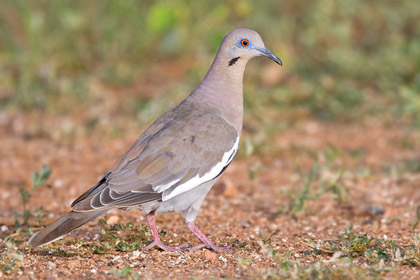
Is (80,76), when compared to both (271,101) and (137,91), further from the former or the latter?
(271,101)

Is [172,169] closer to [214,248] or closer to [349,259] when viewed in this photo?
[214,248]

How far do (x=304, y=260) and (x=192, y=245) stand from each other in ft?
2.98

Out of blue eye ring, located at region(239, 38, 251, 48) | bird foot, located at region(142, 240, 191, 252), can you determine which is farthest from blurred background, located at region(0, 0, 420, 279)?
blue eye ring, located at region(239, 38, 251, 48)

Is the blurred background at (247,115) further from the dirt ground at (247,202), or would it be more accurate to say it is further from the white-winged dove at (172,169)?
the white-winged dove at (172,169)

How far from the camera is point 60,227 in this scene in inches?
166

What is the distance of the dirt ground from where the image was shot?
4.09 metres

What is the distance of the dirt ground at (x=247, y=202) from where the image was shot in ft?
13.4

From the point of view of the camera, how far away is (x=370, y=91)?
8672 mm

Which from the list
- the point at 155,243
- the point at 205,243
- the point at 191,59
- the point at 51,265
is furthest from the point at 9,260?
the point at 191,59

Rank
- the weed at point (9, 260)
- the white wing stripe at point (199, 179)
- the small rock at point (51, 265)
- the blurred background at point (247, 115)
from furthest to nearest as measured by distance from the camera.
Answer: the blurred background at point (247, 115)
the white wing stripe at point (199, 179)
the small rock at point (51, 265)
the weed at point (9, 260)

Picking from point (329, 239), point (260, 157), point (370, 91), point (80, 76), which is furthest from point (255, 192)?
point (80, 76)

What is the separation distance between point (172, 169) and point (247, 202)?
1.73m

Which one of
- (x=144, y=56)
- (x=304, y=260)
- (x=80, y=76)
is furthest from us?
(x=144, y=56)

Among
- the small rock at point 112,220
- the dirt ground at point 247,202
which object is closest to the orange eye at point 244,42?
the dirt ground at point 247,202
